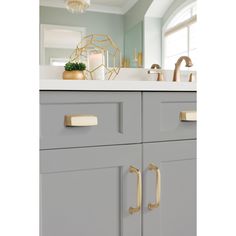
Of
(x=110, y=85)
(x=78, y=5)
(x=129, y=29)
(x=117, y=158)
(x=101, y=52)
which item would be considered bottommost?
(x=117, y=158)

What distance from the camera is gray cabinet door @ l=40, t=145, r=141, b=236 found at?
0.89 m

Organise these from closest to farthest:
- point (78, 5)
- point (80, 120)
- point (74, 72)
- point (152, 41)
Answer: point (80, 120)
point (74, 72)
point (78, 5)
point (152, 41)

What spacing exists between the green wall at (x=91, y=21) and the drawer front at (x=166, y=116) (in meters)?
0.60

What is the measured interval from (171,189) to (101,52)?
813 mm

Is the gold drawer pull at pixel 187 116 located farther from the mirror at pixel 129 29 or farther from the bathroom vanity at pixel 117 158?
the mirror at pixel 129 29

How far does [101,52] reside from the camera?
154 cm

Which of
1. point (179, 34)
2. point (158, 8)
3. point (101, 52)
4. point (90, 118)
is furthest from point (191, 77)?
point (90, 118)

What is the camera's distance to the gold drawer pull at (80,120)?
892 millimetres

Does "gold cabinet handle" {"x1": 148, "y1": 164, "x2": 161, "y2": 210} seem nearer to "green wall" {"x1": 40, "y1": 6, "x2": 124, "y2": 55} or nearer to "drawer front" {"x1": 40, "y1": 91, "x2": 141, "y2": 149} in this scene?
"drawer front" {"x1": 40, "y1": 91, "x2": 141, "y2": 149}

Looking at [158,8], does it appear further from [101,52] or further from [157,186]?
[157,186]
